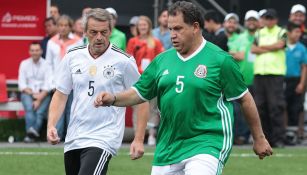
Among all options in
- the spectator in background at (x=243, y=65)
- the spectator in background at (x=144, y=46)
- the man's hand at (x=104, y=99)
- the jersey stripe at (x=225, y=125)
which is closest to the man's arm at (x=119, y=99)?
the man's hand at (x=104, y=99)

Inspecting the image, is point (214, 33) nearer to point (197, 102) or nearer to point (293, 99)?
point (293, 99)

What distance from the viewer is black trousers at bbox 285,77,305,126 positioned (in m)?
17.8

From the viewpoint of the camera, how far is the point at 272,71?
1670cm

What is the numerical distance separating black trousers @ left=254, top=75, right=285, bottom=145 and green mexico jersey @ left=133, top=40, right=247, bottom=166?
925 cm

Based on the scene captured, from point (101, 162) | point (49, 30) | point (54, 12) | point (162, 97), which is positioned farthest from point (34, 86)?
point (162, 97)

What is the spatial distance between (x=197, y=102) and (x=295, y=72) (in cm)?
1058

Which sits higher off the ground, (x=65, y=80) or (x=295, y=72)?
(x=65, y=80)

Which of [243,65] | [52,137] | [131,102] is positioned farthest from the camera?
[243,65]

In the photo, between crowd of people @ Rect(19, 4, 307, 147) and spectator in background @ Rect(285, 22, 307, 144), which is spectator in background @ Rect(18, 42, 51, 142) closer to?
crowd of people @ Rect(19, 4, 307, 147)

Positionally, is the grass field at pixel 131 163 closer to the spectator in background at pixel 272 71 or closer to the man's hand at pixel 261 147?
the spectator in background at pixel 272 71

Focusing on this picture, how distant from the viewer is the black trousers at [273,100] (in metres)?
16.7

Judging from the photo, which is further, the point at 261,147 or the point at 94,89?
the point at 94,89

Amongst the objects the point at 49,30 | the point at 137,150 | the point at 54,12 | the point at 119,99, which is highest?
the point at 119,99

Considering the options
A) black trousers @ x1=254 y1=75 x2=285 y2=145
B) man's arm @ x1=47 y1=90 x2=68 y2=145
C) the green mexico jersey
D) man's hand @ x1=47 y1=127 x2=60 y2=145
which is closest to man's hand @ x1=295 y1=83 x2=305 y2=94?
black trousers @ x1=254 y1=75 x2=285 y2=145
